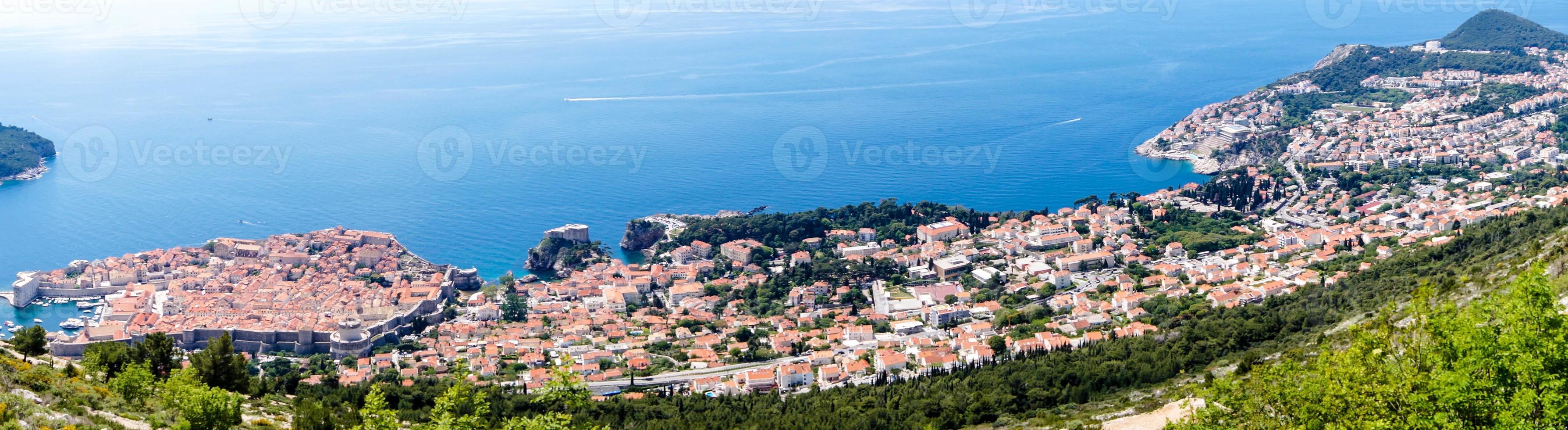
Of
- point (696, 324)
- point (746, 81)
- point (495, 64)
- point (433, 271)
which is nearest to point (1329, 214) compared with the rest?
point (696, 324)

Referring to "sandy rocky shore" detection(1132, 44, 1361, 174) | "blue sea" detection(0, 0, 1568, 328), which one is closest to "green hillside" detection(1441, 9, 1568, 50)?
"blue sea" detection(0, 0, 1568, 328)

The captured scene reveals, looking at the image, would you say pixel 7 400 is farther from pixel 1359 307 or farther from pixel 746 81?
pixel 746 81

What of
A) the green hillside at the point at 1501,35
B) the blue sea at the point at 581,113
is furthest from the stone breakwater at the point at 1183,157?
the green hillside at the point at 1501,35

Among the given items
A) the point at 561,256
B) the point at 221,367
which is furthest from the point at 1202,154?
the point at 221,367

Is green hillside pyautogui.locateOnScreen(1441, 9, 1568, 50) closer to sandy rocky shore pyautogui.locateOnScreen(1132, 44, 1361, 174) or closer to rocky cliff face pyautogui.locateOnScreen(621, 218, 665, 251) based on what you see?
sandy rocky shore pyautogui.locateOnScreen(1132, 44, 1361, 174)

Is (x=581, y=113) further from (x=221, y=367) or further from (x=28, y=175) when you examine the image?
(x=221, y=367)

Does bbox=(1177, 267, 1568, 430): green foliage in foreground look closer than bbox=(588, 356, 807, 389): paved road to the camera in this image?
Yes
